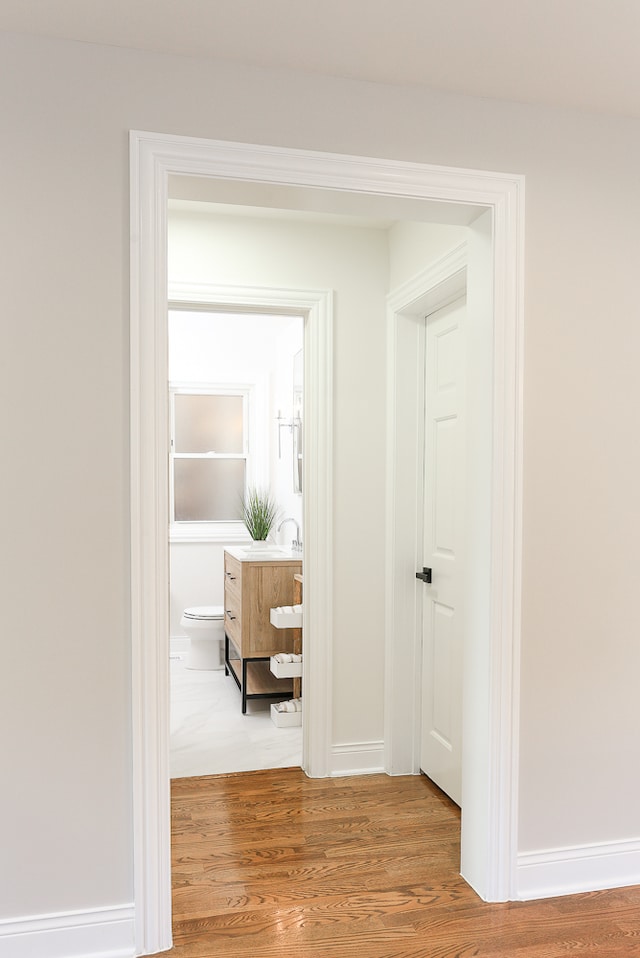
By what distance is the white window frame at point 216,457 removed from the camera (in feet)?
20.0

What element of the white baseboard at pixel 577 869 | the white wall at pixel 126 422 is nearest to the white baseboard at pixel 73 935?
the white wall at pixel 126 422

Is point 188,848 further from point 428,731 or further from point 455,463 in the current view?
point 455,463

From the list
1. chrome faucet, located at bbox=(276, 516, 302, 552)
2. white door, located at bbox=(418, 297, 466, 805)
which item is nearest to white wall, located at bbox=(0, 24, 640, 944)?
white door, located at bbox=(418, 297, 466, 805)

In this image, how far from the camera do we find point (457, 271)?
2943mm

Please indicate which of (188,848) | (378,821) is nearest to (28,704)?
(188,848)

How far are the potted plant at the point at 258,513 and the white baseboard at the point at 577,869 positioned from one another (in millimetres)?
3083

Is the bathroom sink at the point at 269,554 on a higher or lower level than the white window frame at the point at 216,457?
lower

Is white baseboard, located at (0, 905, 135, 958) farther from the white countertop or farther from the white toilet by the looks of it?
the white toilet

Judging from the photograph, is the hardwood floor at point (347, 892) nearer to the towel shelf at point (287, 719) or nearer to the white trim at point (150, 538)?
the white trim at point (150, 538)

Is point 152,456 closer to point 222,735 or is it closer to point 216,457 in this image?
point 222,735

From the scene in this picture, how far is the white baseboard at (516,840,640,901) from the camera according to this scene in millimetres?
2527

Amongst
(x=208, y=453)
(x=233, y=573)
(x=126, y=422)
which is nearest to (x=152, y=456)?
(x=126, y=422)

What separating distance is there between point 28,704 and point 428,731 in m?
1.95

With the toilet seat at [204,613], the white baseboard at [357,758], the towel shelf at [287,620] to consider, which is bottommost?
the white baseboard at [357,758]
